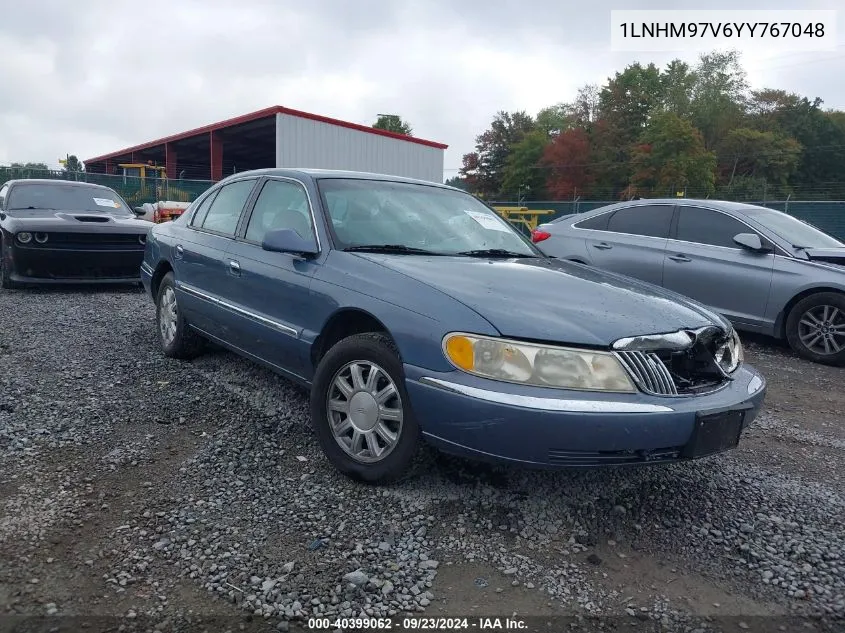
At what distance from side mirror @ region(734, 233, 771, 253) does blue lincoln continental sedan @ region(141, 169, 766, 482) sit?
10.5 feet

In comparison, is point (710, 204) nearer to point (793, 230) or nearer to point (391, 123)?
point (793, 230)

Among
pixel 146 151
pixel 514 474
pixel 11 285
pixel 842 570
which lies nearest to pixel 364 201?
pixel 514 474

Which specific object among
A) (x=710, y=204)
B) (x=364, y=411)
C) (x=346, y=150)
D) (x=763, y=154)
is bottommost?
(x=364, y=411)

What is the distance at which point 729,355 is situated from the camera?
3.21 meters

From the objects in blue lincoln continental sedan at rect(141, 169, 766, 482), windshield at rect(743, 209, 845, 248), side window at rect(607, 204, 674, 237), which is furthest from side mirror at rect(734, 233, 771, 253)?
blue lincoln continental sedan at rect(141, 169, 766, 482)

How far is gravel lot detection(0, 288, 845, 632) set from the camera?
224 centimetres

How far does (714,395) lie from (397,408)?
135 centimetres

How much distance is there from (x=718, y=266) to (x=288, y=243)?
15.7 ft

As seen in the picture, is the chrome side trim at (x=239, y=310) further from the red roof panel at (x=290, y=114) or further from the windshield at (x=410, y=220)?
the red roof panel at (x=290, y=114)

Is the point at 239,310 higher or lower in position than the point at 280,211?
lower

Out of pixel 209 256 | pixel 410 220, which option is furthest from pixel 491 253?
pixel 209 256

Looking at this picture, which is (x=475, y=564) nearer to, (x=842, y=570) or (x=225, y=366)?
(x=842, y=570)

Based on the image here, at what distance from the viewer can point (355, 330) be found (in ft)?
11.1

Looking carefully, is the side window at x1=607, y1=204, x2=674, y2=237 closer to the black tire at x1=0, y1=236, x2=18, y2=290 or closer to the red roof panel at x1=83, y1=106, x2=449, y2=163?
the black tire at x1=0, y1=236, x2=18, y2=290
